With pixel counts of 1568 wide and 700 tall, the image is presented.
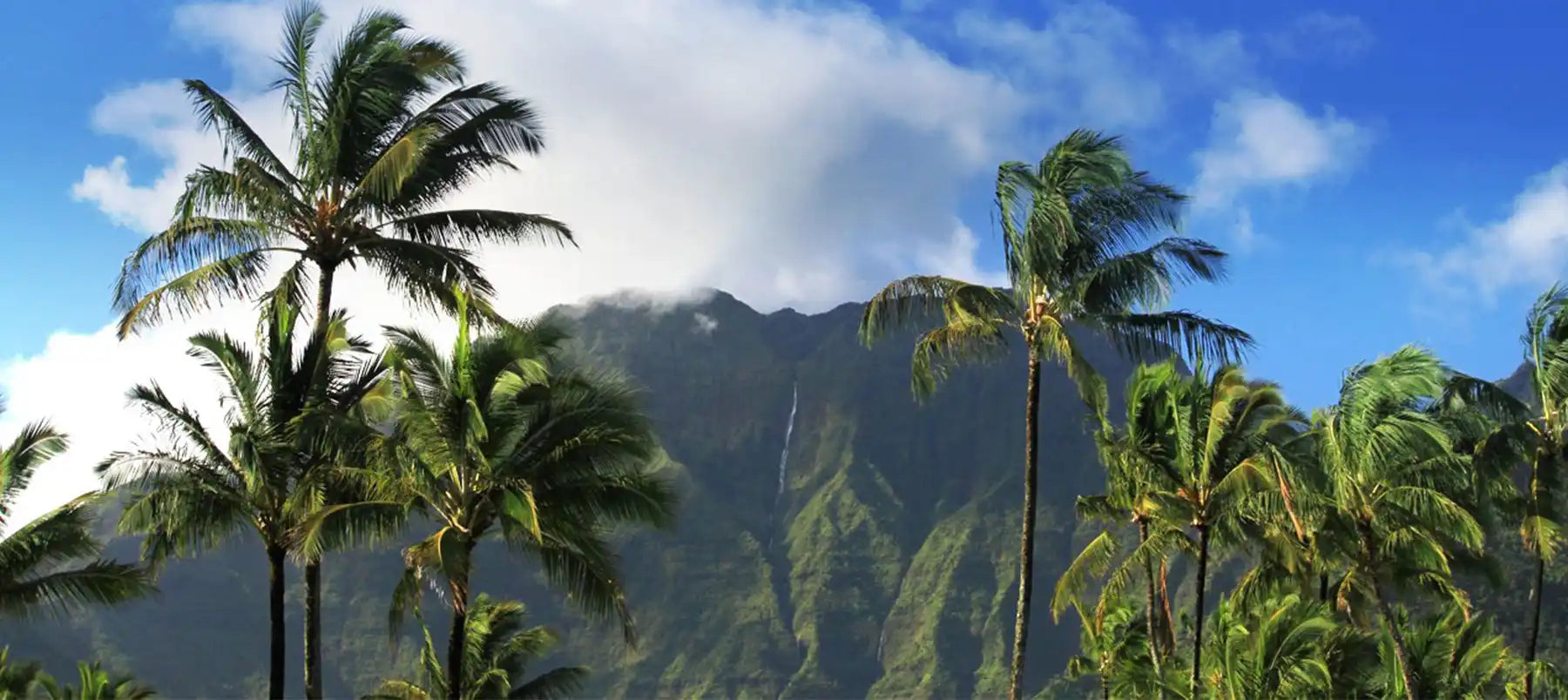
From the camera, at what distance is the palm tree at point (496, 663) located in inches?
1292

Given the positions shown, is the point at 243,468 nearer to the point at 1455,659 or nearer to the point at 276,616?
the point at 276,616

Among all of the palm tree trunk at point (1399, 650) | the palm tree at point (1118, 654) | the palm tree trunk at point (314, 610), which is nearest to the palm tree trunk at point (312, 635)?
the palm tree trunk at point (314, 610)

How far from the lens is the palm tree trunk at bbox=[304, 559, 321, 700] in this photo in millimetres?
18391

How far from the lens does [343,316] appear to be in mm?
19656

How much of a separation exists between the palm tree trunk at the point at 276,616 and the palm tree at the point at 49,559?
6.73 ft

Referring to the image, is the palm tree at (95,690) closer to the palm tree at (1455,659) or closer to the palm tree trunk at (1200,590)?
the palm tree trunk at (1200,590)

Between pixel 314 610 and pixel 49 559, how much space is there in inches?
197

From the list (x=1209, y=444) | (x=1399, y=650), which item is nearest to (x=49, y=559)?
(x=1209, y=444)

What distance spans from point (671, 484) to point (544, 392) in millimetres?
2690

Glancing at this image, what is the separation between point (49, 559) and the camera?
820 inches

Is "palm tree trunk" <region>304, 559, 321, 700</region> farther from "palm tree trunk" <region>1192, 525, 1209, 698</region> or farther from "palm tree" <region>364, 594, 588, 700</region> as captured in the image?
"palm tree trunk" <region>1192, 525, 1209, 698</region>

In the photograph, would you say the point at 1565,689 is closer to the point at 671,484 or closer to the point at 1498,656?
the point at 1498,656

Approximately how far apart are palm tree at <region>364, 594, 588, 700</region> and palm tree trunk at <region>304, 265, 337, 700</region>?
13.4 metres

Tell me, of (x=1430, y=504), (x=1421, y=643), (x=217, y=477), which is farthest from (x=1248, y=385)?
(x=217, y=477)
